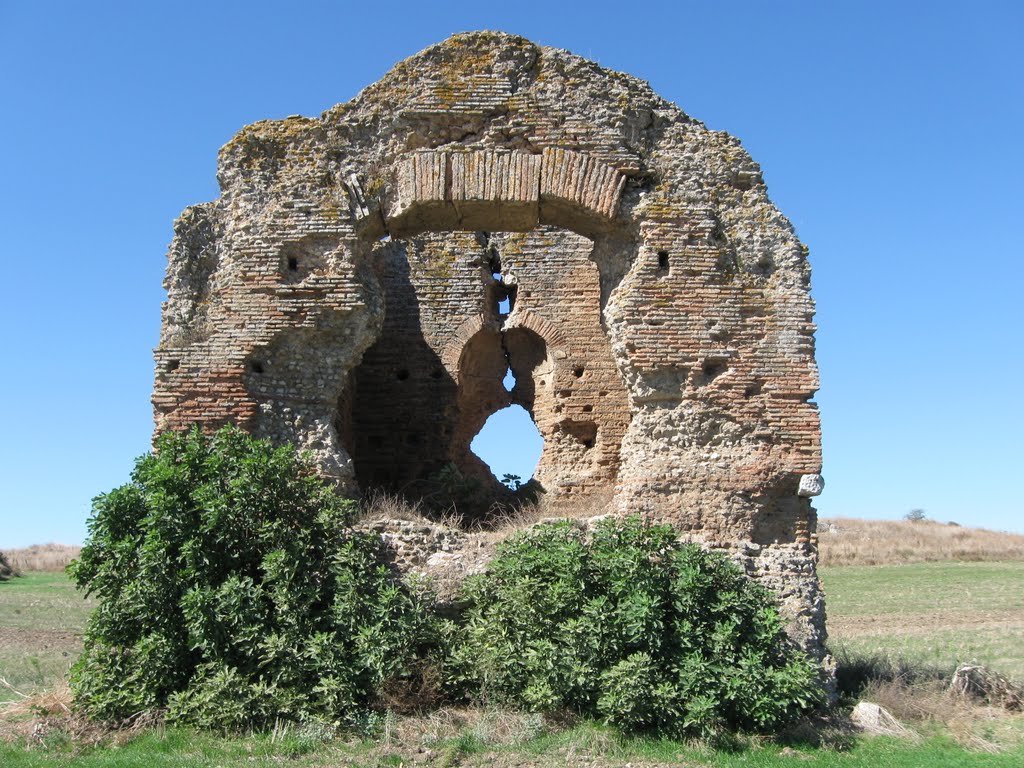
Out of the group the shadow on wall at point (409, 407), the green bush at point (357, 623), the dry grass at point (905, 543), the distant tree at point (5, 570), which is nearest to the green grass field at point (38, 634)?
the green bush at point (357, 623)

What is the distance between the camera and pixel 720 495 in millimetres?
8125

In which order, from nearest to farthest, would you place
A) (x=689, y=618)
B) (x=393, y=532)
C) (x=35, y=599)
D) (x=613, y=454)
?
(x=689, y=618), (x=393, y=532), (x=613, y=454), (x=35, y=599)

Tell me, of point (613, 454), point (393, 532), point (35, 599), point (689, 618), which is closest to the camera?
point (689, 618)

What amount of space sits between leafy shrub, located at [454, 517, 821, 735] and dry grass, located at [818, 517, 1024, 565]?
19.7 meters

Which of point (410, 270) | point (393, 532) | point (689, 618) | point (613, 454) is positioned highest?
point (410, 270)

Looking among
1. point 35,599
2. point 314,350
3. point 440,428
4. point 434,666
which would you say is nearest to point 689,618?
point 434,666

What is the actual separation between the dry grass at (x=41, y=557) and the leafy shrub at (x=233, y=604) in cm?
2531

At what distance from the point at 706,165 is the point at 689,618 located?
13.8 feet

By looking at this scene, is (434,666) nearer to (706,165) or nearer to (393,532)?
(393,532)

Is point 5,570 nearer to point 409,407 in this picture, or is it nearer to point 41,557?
point 41,557

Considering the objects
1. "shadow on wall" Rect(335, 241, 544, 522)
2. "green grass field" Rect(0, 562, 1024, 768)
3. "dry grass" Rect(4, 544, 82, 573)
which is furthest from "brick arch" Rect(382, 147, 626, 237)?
"dry grass" Rect(4, 544, 82, 573)

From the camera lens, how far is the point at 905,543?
98.6 feet

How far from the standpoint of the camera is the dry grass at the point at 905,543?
27734 mm

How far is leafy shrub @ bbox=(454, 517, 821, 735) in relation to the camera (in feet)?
21.6
